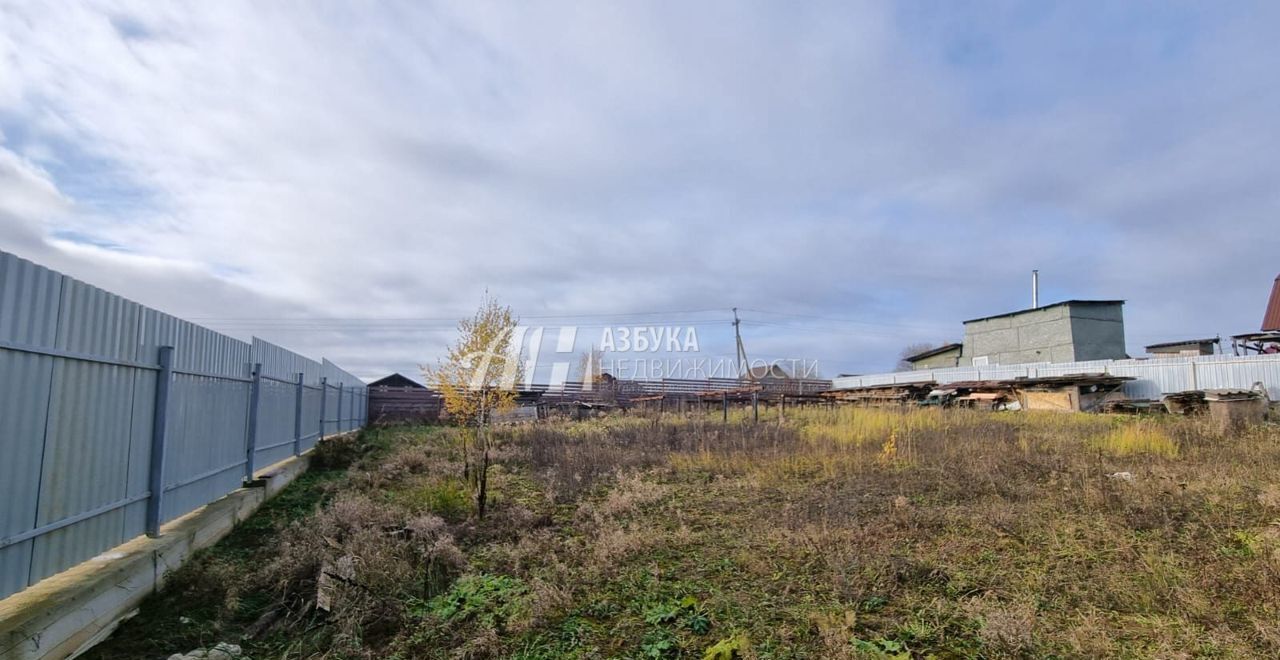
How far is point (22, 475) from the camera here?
3.01 m

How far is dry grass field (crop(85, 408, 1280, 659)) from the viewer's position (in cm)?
308

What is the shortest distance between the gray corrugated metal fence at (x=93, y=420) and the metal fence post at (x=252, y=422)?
85 centimetres

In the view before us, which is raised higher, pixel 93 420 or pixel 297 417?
pixel 93 420

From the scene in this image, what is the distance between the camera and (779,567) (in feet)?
13.7

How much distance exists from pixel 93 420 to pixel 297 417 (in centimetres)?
713

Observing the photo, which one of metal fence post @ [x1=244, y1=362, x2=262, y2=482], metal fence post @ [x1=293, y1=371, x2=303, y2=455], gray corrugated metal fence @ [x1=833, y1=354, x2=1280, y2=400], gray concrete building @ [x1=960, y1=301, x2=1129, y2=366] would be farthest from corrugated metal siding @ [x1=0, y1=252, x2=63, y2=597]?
gray concrete building @ [x1=960, y1=301, x2=1129, y2=366]

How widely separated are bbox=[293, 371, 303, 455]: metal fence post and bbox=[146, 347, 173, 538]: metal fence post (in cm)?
591

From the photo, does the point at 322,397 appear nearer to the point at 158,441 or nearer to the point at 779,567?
the point at 158,441

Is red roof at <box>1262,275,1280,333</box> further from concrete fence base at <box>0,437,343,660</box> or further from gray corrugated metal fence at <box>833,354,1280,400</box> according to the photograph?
concrete fence base at <box>0,437,343,660</box>

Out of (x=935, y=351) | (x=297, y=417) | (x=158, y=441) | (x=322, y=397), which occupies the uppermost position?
(x=935, y=351)

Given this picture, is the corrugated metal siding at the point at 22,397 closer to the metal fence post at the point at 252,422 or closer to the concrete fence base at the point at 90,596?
the concrete fence base at the point at 90,596

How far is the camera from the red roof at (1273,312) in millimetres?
23234

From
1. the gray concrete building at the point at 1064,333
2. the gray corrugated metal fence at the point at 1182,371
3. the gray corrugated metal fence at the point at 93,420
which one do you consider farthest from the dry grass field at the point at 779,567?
the gray concrete building at the point at 1064,333

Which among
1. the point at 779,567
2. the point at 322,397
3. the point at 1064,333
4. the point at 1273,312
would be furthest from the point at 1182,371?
the point at 322,397
